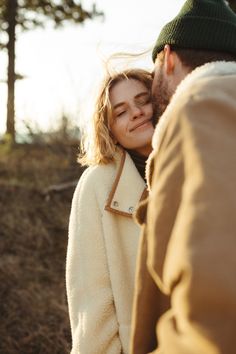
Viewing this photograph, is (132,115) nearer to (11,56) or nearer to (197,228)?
(197,228)

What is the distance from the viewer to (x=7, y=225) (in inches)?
288

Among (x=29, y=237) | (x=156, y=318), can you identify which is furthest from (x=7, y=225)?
(x=156, y=318)

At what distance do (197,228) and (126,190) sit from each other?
141cm

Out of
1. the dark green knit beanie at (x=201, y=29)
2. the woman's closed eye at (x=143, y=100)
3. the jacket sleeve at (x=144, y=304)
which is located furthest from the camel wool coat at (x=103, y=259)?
the jacket sleeve at (x=144, y=304)

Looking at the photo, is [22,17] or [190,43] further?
[22,17]

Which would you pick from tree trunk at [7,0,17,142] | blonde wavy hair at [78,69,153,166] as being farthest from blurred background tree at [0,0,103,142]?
blonde wavy hair at [78,69,153,166]

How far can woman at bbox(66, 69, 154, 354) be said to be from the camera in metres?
2.39

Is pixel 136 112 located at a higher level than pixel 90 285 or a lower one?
higher

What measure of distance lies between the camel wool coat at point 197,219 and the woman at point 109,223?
1.06m

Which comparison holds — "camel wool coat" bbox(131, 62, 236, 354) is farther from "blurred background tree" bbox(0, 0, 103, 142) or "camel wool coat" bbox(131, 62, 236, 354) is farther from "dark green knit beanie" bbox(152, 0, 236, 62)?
"blurred background tree" bbox(0, 0, 103, 142)

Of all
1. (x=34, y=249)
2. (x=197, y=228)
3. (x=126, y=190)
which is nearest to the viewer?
(x=197, y=228)

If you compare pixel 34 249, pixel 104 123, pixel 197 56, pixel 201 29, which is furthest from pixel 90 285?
pixel 34 249

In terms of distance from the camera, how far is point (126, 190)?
2529mm

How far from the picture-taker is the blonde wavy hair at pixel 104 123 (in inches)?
103
